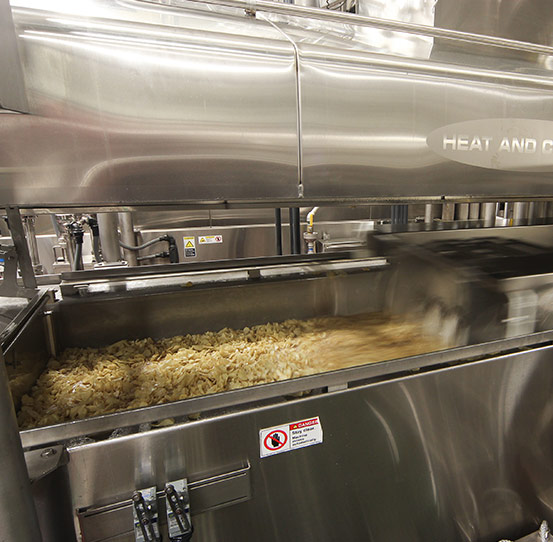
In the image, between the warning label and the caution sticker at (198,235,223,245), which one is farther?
the caution sticker at (198,235,223,245)

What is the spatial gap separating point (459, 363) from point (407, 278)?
0.74 m

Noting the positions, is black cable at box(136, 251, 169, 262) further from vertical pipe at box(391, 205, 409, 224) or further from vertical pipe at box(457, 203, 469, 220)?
vertical pipe at box(457, 203, 469, 220)

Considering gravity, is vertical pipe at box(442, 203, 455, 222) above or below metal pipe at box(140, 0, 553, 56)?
below

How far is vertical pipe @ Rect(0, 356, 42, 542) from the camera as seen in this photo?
0.46 metres

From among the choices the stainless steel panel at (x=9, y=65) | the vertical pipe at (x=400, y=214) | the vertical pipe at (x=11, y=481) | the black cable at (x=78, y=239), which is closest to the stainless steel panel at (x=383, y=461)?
the vertical pipe at (x=11, y=481)

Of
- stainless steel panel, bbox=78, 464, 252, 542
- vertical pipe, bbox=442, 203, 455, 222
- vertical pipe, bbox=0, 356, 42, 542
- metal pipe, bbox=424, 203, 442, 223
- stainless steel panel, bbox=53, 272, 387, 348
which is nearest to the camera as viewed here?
vertical pipe, bbox=0, 356, 42, 542

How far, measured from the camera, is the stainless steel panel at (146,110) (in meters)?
0.57

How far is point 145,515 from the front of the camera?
0.70m

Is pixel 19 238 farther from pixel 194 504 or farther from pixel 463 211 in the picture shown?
pixel 463 211

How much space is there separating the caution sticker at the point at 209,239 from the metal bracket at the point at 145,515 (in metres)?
2.66

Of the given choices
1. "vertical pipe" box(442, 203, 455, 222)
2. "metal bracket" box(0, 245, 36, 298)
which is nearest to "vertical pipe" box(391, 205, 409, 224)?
"vertical pipe" box(442, 203, 455, 222)

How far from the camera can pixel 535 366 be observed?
106 cm

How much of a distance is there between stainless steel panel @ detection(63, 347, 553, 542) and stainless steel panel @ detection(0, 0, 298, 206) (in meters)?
0.53

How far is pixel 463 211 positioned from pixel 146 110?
2.82 m
